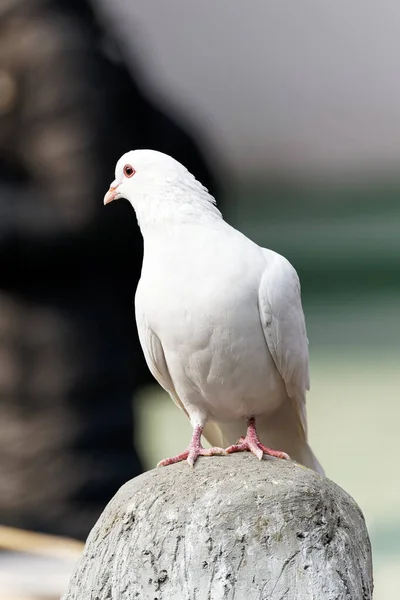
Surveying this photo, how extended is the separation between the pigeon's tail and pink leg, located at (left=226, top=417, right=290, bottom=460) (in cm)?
22

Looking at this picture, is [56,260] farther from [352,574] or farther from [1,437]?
[352,574]

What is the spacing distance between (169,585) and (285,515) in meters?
0.54

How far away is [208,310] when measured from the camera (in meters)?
4.00

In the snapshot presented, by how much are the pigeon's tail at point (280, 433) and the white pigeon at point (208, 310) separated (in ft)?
0.30

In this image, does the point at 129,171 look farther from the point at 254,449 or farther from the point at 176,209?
the point at 254,449

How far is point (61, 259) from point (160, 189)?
6552 mm

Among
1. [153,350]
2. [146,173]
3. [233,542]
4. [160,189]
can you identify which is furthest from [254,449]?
[146,173]

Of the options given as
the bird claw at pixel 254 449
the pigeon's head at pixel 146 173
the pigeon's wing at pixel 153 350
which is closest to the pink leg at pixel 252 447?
the bird claw at pixel 254 449

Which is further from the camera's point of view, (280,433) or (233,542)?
(280,433)

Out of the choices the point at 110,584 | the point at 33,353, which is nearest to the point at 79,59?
the point at 33,353

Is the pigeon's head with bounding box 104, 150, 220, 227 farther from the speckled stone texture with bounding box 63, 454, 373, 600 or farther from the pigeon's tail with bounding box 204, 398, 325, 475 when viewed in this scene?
the speckled stone texture with bounding box 63, 454, 373, 600

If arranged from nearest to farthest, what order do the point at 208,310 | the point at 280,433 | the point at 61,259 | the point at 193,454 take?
the point at 208,310 → the point at 193,454 → the point at 280,433 → the point at 61,259

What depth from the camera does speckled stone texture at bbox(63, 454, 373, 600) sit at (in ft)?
12.2

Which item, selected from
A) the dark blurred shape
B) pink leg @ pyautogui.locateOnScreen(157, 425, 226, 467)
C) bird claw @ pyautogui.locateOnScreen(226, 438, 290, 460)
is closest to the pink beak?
pink leg @ pyautogui.locateOnScreen(157, 425, 226, 467)
